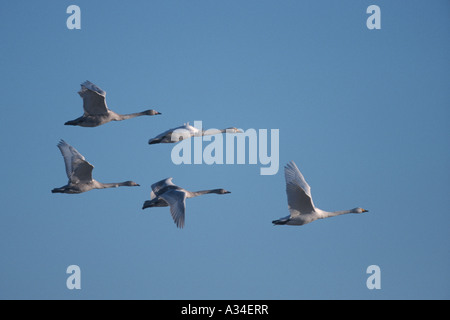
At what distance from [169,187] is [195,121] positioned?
2690 mm

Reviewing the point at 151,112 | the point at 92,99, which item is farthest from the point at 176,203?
the point at 151,112

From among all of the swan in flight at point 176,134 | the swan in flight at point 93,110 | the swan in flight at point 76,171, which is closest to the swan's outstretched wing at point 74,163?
the swan in flight at point 76,171

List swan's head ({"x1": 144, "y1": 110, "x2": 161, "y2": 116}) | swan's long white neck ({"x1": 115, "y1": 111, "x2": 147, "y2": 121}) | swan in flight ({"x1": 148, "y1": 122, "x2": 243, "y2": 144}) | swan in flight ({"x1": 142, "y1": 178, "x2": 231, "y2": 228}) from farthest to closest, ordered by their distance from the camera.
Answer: swan's head ({"x1": 144, "y1": 110, "x2": 161, "y2": 116}) < swan's long white neck ({"x1": 115, "y1": 111, "x2": 147, "y2": 121}) < swan in flight ({"x1": 148, "y1": 122, "x2": 243, "y2": 144}) < swan in flight ({"x1": 142, "y1": 178, "x2": 231, "y2": 228})

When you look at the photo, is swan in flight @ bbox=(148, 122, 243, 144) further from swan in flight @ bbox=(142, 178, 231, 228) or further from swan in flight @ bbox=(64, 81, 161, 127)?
swan in flight @ bbox=(64, 81, 161, 127)

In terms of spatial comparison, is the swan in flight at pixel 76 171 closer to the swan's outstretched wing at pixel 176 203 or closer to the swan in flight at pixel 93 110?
the swan in flight at pixel 93 110

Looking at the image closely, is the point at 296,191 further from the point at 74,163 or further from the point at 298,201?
the point at 74,163

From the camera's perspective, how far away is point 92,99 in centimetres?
3497

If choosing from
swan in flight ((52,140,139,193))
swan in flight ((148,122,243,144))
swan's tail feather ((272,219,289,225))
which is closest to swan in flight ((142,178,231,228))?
swan in flight ((148,122,243,144))

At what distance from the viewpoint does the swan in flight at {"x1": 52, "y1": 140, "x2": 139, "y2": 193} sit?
3469 cm

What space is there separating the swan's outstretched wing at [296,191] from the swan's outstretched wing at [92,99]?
7438mm

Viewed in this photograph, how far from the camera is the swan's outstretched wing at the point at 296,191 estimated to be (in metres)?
31.3

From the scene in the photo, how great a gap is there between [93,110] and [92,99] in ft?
2.54

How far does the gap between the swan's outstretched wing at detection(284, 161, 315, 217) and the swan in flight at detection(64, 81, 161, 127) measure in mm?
7438

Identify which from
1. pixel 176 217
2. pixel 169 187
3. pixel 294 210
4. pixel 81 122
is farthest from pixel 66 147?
pixel 294 210
